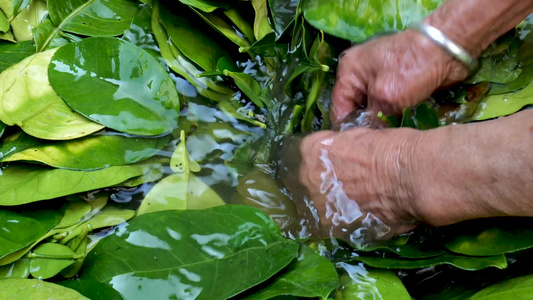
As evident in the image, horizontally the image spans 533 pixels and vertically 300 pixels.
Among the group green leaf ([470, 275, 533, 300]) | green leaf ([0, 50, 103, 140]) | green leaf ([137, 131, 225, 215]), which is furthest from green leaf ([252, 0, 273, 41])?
green leaf ([470, 275, 533, 300])

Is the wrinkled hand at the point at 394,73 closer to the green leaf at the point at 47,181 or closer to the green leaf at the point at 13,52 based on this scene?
the green leaf at the point at 47,181

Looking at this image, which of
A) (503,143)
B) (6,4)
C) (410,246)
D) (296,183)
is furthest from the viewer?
(6,4)

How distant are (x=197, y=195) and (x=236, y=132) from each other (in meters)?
0.23

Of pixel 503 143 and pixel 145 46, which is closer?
pixel 503 143

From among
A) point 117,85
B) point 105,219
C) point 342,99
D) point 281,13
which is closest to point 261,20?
point 281,13

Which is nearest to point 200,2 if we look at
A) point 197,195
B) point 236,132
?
point 236,132

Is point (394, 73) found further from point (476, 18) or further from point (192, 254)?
point (192, 254)

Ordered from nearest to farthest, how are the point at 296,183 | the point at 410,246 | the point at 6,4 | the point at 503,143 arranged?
the point at 503,143
the point at 410,246
the point at 296,183
the point at 6,4

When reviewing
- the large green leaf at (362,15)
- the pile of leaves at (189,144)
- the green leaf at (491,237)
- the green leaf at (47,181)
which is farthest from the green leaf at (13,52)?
the green leaf at (491,237)

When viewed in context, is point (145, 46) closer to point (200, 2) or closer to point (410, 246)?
point (200, 2)

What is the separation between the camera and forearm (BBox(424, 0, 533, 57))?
112 centimetres

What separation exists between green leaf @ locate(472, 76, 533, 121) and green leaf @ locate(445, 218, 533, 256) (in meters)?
0.33

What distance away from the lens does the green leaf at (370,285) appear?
0.99m

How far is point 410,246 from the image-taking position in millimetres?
1083
